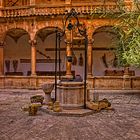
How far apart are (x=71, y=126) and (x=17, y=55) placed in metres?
17.8

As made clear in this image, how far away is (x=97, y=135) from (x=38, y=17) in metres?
14.6

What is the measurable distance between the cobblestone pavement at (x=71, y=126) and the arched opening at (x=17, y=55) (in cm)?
1346

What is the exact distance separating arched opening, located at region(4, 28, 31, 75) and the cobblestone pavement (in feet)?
44.2

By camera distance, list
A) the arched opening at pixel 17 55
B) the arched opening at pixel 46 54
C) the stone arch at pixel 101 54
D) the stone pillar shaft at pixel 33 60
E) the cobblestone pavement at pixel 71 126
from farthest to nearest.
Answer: the arched opening at pixel 17 55
the arched opening at pixel 46 54
the stone arch at pixel 101 54
the stone pillar shaft at pixel 33 60
the cobblestone pavement at pixel 71 126

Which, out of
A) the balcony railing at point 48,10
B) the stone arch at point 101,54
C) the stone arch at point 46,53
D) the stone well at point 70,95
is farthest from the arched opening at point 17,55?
the stone well at point 70,95

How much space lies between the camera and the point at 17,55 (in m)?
27.3

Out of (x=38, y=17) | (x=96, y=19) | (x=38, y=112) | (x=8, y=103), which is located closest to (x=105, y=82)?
(x=96, y=19)

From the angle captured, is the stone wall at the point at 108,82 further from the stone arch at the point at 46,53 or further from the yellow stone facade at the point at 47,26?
the stone arch at the point at 46,53

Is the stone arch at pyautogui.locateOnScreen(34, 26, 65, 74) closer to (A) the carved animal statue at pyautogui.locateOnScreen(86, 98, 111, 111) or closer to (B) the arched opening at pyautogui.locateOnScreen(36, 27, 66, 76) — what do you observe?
(B) the arched opening at pyautogui.locateOnScreen(36, 27, 66, 76)

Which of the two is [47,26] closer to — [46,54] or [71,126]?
[46,54]

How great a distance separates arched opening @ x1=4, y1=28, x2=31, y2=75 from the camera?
88.9 ft

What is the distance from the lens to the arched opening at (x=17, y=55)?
88.9 ft

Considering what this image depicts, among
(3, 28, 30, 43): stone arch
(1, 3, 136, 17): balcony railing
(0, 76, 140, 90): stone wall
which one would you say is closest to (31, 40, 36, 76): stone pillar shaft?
(0, 76, 140, 90): stone wall

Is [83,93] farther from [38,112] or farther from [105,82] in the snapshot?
[105,82]
